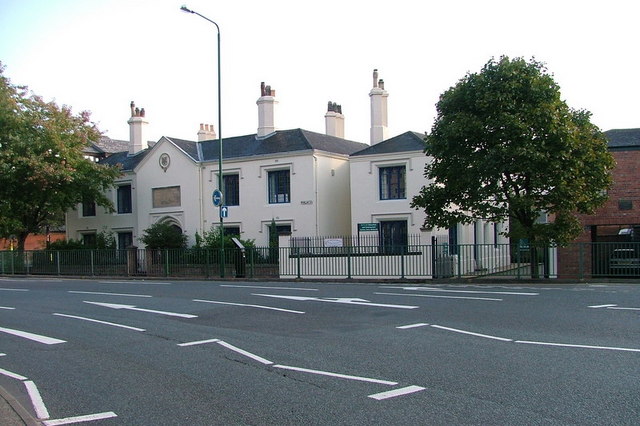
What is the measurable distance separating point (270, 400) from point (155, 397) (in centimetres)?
130

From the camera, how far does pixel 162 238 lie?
3809 centimetres

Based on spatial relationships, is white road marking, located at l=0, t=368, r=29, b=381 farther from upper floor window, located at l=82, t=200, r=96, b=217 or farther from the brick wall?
upper floor window, located at l=82, t=200, r=96, b=217

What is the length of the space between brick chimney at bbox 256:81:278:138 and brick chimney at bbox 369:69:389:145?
592cm

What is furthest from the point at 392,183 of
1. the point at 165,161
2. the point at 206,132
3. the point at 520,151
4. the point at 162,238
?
the point at 206,132

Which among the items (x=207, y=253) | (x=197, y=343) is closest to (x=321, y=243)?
(x=207, y=253)

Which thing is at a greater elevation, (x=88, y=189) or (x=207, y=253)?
(x=88, y=189)

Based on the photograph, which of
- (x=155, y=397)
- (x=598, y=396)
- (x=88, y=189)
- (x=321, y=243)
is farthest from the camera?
(x=88, y=189)

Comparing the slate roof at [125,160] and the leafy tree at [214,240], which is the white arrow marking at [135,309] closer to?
the leafy tree at [214,240]

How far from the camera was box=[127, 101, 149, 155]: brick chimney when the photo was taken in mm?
46781

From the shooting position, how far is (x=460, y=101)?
2306 centimetres

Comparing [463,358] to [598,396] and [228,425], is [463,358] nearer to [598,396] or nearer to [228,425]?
[598,396]

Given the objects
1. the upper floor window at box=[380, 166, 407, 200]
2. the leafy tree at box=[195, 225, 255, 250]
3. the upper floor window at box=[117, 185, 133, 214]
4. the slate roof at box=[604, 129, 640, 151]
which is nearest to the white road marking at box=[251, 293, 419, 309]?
the slate roof at box=[604, 129, 640, 151]

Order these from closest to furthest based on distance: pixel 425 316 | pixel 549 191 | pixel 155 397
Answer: pixel 155 397 → pixel 425 316 → pixel 549 191

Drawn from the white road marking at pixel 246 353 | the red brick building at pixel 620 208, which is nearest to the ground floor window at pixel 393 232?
the red brick building at pixel 620 208
